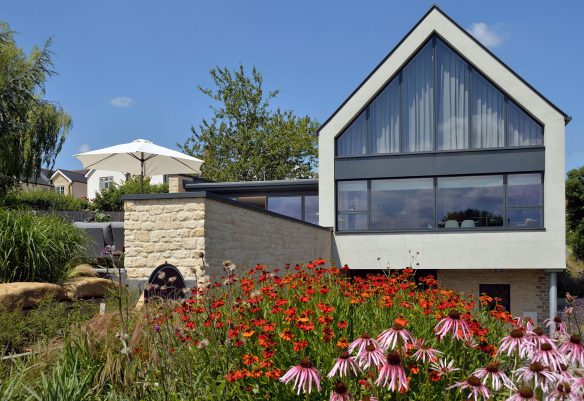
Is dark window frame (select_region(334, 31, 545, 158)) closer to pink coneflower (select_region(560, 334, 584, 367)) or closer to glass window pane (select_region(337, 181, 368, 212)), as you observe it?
glass window pane (select_region(337, 181, 368, 212))

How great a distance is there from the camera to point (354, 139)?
1938cm

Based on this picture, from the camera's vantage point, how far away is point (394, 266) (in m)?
18.7

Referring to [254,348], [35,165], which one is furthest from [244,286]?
[35,165]

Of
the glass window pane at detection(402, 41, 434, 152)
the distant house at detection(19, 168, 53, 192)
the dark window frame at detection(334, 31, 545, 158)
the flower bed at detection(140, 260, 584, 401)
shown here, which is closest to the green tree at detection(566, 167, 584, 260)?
the dark window frame at detection(334, 31, 545, 158)

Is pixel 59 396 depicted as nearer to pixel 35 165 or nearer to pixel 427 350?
pixel 427 350

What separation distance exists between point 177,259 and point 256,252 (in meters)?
2.61

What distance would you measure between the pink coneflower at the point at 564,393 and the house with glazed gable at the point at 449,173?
14138 mm

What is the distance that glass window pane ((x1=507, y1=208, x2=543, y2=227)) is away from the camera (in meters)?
17.8

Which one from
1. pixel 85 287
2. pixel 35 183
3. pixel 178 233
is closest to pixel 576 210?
pixel 35 183

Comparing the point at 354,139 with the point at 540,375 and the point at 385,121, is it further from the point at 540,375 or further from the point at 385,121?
the point at 540,375

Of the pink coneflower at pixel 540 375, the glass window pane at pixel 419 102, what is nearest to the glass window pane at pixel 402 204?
the glass window pane at pixel 419 102

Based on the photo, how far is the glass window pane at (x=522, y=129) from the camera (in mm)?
18047

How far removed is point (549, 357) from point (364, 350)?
2.97 feet

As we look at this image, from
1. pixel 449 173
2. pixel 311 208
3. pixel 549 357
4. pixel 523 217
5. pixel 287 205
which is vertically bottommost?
pixel 549 357
